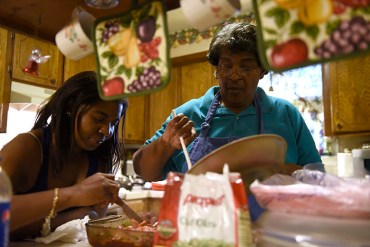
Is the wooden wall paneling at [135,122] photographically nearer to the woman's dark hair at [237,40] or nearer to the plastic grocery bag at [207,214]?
the woman's dark hair at [237,40]

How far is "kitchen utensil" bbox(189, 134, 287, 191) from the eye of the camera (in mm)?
570

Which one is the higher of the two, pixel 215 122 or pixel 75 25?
pixel 75 25

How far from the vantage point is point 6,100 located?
8.33 ft

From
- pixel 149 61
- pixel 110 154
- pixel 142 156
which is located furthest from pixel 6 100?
pixel 149 61

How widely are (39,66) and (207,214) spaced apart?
8.32ft

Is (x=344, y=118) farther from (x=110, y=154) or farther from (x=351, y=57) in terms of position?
(x=351, y=57)

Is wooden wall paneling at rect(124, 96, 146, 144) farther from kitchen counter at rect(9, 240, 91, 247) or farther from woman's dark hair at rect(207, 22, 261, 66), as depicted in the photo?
kitchen counter at rect(9, 240, 91, 247)

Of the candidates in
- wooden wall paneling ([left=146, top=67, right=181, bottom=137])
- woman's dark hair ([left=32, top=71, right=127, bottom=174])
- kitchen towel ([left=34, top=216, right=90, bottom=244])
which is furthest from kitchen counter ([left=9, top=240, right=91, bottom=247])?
wooden wall paneling ([left=146, top=67, right=181, bottom=137])

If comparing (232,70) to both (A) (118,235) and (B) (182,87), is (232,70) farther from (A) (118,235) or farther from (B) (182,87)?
(B) (182,87)

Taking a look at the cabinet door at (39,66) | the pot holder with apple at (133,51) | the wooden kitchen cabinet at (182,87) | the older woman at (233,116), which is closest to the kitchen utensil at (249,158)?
the pot holder with apple at (133,51)

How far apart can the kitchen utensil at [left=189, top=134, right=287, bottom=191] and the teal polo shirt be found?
1.72 feet

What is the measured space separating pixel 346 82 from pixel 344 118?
283 mm

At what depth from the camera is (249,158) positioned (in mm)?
606

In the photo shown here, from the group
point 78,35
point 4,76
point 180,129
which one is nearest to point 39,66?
point 4,76
